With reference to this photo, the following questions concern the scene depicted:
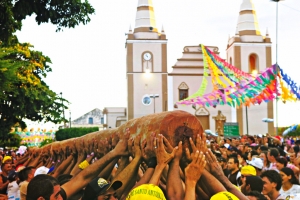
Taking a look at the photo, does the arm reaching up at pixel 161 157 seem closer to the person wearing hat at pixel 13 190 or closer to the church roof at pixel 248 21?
the person wearing hat at pixel 13 190

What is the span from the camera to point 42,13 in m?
8.91

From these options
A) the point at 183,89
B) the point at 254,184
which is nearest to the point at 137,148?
the point at 254,184

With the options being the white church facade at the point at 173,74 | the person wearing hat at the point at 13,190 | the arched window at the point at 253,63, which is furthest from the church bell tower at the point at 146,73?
the person wearing hat at the point at 13,190

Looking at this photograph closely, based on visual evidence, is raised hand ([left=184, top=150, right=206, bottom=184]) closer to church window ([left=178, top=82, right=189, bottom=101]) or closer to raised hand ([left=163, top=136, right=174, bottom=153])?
raised hand ([left=163, top=136, right=174, bottom=153])

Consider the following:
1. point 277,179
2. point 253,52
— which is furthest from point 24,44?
point 253,52

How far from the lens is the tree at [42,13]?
8.22 metres

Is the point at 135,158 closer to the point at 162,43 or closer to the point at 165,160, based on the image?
the point at 165,160

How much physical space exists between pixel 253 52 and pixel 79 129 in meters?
19.1

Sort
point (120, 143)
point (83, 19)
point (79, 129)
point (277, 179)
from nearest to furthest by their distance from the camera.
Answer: point (120, 143), point (277, 179), point (83, 19), point (79, 129)

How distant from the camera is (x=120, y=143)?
3.75 metres

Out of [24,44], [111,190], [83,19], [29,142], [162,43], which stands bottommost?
[29,142]

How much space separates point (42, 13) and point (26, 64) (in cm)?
1080

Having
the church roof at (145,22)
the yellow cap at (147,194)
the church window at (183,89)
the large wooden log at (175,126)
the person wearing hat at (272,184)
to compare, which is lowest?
the person wearing hat at (272,184)

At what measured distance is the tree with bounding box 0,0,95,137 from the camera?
862 cm
